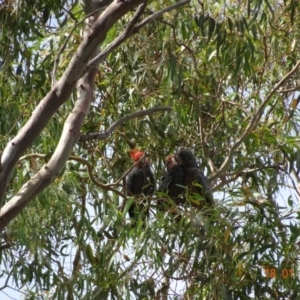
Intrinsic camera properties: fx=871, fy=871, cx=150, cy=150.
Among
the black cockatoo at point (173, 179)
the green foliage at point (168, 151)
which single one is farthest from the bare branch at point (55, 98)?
the black cockatoo at point (173, 179)

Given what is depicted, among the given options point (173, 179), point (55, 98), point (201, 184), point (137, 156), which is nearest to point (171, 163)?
point (173, 179)

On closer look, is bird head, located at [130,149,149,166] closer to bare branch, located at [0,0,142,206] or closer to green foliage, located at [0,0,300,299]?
A: green foliage, located at [0,0,300,299]

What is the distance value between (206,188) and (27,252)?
1223mm

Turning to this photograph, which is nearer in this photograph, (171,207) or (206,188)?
(171,207)

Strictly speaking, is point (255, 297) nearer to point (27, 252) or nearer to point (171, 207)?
point (171, 207)

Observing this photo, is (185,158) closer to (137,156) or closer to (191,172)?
(191,172)

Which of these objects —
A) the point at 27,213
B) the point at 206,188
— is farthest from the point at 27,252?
the point at 206,188

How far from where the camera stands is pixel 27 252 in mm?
5605

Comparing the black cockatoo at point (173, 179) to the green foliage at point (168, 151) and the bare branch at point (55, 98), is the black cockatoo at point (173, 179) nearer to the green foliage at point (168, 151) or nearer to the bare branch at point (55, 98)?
the green foliage at point (168, 151)

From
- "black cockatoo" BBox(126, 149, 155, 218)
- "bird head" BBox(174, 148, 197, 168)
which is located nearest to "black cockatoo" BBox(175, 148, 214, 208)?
"bird head" BBox(174, 148, 197, 168)

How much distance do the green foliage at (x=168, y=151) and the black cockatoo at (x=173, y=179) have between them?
205 mm

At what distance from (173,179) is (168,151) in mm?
392

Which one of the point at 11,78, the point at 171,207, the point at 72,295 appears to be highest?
the point at 11,78

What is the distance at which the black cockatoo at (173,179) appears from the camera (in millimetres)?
5859
